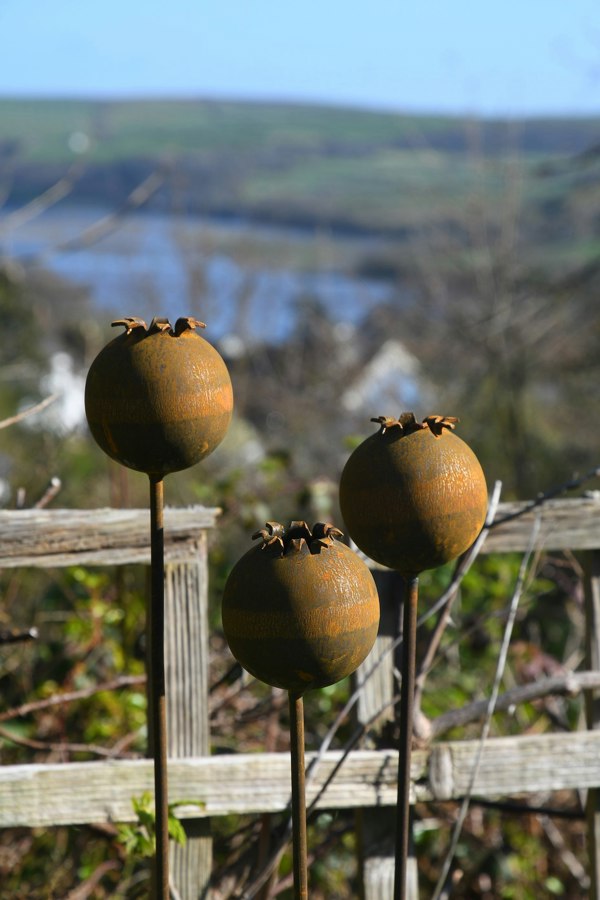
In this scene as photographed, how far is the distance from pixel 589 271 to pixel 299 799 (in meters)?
5.83

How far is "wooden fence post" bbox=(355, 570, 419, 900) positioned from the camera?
2037 mm

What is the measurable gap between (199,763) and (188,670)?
176 millimetres

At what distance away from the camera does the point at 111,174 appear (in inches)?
567

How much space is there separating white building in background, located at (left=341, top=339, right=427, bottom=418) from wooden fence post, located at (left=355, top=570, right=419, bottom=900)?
344 inches

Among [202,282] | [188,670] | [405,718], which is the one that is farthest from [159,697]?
[202,282]

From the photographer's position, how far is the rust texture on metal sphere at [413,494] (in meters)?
1.42

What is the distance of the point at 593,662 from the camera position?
2189 millimetres


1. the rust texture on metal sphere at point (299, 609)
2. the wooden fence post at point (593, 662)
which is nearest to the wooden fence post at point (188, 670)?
the rust texture on metal sphere at point (299, 609)

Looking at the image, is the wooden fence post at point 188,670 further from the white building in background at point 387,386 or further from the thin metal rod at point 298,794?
the white building in background at point 387,386

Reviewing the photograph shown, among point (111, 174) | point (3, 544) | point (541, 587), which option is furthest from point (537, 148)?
Result: point (3, 544)

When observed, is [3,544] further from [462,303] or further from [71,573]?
[462,303]

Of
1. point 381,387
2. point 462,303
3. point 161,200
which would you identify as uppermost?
point 161,200

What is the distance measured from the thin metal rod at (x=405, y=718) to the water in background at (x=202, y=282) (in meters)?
12.3

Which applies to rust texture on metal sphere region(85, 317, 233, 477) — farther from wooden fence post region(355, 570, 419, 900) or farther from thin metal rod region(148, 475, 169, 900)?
wooden fence post region(355, 570, 419, 900)
